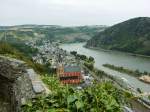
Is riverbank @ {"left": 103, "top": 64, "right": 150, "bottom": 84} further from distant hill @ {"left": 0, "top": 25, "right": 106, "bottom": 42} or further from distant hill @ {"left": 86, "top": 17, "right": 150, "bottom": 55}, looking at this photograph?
distant hill @ {"left": 0, "top": 25, "right": 106, "bottom": 42}

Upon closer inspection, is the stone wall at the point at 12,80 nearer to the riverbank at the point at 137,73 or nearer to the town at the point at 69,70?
the town at the point at 69,70

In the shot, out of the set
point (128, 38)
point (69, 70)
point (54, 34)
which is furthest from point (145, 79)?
point (54, 34)

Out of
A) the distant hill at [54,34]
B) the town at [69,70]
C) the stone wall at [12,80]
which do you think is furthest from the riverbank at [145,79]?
the distant hill at [54,34]

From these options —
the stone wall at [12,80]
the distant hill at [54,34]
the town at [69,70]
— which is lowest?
the distant hill at [54,34]

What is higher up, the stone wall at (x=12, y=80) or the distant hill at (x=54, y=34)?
the stone wall at (x=12, y=80)

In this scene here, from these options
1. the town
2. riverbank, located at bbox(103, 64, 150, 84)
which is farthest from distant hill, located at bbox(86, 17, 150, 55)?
the town

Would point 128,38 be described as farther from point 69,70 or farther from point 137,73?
point 69,70

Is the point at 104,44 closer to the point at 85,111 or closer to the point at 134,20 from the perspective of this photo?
the point at 134,20

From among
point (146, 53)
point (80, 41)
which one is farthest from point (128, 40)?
point (80, 41)
